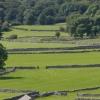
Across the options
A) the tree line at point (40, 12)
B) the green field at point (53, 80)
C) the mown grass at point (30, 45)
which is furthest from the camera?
the tree line at point (40, 12)

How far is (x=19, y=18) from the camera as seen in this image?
592 feet

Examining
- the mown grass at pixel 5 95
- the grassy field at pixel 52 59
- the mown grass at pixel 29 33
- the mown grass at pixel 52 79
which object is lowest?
the mown grass at pixel 29 33

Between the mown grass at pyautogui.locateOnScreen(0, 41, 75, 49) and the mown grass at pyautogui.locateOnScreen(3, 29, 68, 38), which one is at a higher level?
the mown grass at pyautogui.locateOnScreen(0, 41, 75, 49)

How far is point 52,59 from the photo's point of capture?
85.1 meters

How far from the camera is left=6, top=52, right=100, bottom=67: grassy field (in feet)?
263

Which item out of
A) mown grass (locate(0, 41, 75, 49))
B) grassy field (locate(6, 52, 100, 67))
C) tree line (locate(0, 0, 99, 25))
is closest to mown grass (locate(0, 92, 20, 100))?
grassy field (locate(6, 52, 100, 67))

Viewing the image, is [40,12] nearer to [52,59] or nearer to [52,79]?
[52,59]

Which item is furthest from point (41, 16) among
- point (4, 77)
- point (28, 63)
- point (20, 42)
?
point (4, 77)

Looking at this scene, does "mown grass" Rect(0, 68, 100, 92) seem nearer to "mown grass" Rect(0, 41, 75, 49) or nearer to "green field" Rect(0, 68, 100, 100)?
"green field" Rect(0, 68, 100, 100)

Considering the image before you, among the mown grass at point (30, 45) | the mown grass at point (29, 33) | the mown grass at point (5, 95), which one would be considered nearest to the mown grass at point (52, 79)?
the mown grass at point (5, 95)

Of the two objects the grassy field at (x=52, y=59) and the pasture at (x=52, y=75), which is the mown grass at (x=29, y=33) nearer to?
the pasture at (x=52, y=75)

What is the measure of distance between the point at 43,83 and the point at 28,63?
16978mm

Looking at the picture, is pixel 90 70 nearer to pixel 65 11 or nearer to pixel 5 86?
pixel 5 86

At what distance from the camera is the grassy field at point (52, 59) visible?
8012 centimetres
